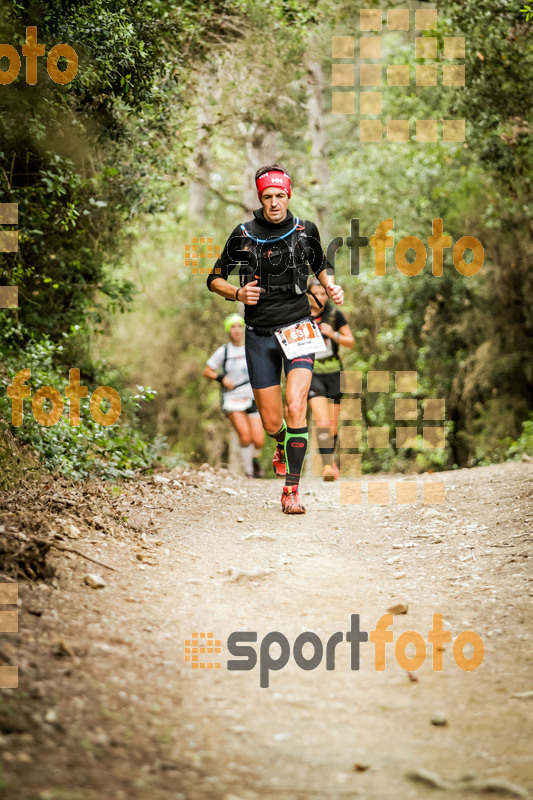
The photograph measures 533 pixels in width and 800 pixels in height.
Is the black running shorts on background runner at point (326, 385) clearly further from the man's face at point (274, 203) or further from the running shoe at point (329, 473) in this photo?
the man's face at point (274, 203)

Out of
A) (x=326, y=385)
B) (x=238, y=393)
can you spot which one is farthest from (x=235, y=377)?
(x=326, y=385)

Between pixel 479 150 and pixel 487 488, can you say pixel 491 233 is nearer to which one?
pixel 479 150

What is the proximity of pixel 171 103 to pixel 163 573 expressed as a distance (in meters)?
6.54

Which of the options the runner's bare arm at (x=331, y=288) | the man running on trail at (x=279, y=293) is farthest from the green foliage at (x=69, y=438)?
the runner's bare arm at (x=331, y=288)

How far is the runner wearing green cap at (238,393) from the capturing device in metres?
10.4

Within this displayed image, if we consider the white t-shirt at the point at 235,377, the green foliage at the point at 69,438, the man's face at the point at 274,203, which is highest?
the man's face at the point at 274,203

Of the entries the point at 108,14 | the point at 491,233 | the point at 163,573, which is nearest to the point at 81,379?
the point at 108,14

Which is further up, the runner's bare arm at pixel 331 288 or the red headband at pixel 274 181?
the red headband at pixel 274 181

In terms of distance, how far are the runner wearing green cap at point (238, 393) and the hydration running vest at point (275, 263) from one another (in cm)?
396

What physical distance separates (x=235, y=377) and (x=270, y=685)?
24.4 feet

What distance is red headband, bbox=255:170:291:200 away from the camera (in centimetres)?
611

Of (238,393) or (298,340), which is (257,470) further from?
(298,340)

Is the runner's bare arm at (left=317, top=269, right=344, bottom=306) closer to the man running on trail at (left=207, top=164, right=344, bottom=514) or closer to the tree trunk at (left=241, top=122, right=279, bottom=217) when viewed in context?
the man running on trail at (left=207, top=164, right=344, bottom=514)

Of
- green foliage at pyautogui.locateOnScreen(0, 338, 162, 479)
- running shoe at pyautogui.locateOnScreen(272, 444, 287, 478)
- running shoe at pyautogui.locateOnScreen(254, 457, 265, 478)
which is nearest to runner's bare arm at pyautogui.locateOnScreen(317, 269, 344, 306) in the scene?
running shoe at pyautogui.locateOnScreen(272, 444, 287, 478)
